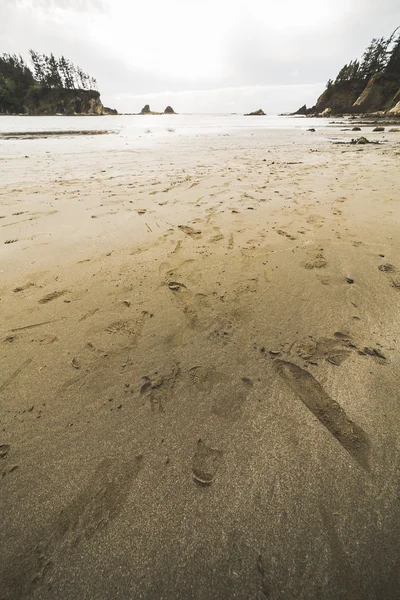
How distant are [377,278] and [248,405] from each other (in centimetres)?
212

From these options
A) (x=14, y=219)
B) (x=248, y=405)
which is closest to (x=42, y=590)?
(x=248, y=405)

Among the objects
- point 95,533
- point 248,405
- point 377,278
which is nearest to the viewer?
point 95,533

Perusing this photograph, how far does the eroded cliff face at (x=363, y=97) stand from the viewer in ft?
166

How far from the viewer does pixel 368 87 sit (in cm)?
5475

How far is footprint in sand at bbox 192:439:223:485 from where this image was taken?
50.2 inches

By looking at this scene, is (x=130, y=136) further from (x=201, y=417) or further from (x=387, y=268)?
(x=201, y=417)

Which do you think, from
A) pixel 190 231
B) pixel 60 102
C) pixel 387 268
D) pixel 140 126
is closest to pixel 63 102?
pixel 60 102

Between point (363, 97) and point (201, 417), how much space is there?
80.4m

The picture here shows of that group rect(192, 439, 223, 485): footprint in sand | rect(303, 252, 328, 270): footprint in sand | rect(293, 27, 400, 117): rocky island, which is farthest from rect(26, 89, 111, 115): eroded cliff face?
rect(192, 439, 223, 485): footprint in sand

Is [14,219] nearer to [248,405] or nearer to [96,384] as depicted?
[96,384]

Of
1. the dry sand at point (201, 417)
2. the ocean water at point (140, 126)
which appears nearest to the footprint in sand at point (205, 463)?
the dry sand at point (201, 417)

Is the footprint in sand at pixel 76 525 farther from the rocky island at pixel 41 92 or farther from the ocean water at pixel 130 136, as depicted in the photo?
the rocky island at pixel 41 92

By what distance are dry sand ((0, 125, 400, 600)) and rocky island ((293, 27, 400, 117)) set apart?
190 ft

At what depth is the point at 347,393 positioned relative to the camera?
1.63m
